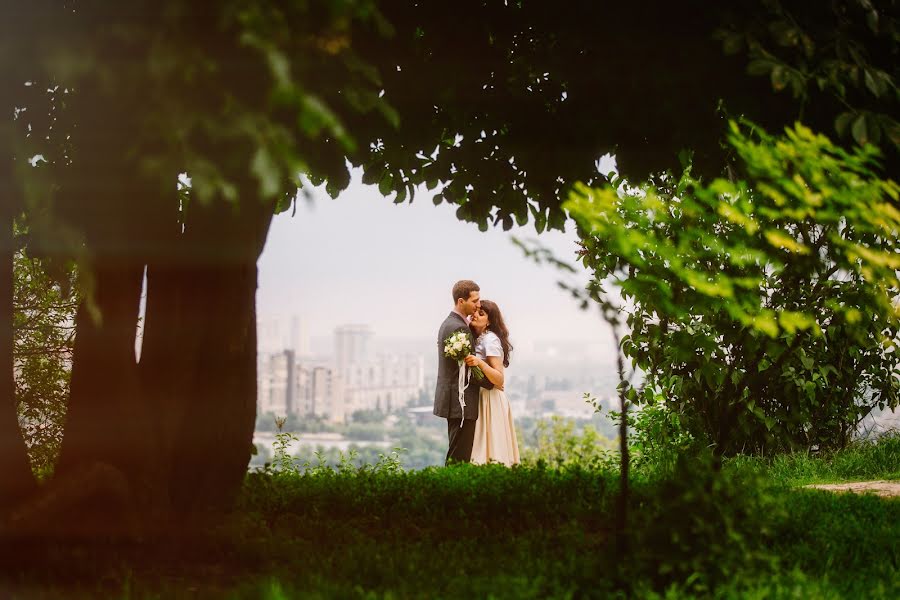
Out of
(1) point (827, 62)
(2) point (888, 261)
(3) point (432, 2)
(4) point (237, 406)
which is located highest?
(3) point (432, 2)

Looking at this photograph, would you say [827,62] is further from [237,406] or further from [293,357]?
[293,357]

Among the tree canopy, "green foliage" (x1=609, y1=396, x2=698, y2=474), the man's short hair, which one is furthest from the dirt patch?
the man's short hair

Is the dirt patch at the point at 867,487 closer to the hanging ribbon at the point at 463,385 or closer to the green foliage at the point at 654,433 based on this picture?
the green foliage at the point at 654,433

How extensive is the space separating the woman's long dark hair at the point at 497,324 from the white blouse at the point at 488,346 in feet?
0.66

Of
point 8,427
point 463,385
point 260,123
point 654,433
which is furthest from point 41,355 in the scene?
point 260,123

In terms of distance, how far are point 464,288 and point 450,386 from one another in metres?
1.22

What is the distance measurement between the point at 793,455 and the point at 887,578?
6021mm

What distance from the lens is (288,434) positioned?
10.9 meters

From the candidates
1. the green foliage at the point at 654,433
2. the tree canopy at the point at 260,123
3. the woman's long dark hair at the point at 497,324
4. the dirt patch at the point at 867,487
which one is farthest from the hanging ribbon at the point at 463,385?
the dirt patch at the point at 867,487

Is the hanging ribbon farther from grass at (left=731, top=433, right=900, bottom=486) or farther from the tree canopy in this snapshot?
grass at (left=731, top=433, right=900, bottom=486)

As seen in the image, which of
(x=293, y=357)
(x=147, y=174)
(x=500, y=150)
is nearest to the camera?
(x=147, y=174)

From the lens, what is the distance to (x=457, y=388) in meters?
10.1

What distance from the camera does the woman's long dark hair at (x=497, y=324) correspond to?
10.5 metres

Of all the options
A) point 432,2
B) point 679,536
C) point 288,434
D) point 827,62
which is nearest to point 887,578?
point 679,536
